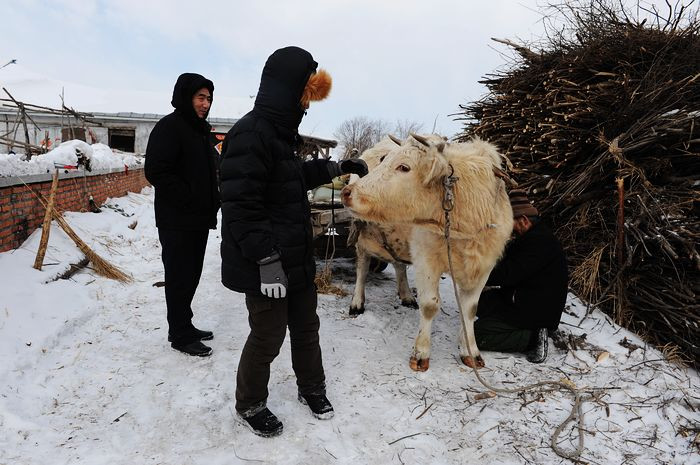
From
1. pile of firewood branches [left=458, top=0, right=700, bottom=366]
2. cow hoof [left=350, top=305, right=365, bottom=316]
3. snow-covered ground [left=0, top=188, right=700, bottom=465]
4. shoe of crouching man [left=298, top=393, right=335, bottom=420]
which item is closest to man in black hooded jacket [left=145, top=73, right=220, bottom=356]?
snow-covered ground [left=0, top=188, right=700, bottom=465]

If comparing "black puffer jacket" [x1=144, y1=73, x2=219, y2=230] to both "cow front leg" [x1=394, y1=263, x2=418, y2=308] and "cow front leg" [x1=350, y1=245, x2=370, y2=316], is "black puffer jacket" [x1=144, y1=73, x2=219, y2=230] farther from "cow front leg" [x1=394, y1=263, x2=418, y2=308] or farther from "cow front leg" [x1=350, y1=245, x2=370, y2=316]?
"cow front leg" [x1=394, y1=263, x2=418, y2=308]

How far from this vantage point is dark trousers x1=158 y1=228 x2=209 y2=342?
3.36 metres

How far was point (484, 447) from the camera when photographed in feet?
8.57

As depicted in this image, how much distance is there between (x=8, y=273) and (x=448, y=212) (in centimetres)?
412

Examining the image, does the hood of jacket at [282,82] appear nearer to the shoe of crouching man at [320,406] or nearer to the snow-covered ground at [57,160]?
the shoe of crouching man at [320,406]

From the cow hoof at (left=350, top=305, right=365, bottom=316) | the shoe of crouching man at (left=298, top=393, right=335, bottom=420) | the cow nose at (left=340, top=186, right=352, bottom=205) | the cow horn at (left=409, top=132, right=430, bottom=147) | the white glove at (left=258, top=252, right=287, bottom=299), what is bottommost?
the cow hoof at (left=350, top=305, right=365, bottom=316)

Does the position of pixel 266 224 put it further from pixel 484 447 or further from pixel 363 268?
pixel 363 268


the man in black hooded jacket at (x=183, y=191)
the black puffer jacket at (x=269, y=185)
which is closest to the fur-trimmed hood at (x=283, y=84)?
the black puffer jacket at (x=269, y=185)

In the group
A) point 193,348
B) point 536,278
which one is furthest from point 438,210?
point 193,348

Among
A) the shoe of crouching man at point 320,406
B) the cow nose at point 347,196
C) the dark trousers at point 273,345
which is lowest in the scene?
the shoe of crouching man at point 320,406

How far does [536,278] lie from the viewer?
3783 millimetres

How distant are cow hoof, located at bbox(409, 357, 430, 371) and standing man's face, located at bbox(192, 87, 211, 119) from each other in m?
2.77

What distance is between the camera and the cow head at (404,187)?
306 cm

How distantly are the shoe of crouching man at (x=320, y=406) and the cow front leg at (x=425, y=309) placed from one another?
0.96 metres
